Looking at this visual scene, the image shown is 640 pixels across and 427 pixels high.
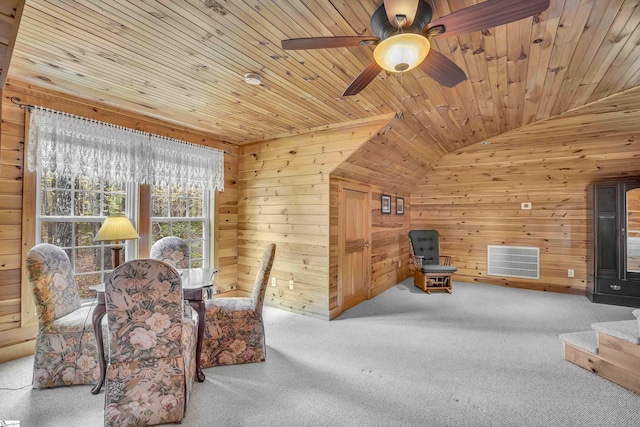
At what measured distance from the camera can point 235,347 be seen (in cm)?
266

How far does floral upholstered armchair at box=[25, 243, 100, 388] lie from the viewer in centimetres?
224

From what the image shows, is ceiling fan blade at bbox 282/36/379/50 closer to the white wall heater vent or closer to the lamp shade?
the lamp shade

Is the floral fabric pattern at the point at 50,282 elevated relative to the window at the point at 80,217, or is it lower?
lower

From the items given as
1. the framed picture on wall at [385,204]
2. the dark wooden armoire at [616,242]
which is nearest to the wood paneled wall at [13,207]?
the framed picture on wall at [385,204]

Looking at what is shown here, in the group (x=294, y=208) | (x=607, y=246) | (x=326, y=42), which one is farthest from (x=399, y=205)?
(x=326, y=42)

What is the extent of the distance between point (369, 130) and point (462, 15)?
7.03 feet

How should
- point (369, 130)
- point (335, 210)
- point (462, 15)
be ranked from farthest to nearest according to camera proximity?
1. point (335, 210)
2. point (369, 130)
3. point (462, 15)

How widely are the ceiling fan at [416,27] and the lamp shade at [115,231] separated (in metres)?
2.13

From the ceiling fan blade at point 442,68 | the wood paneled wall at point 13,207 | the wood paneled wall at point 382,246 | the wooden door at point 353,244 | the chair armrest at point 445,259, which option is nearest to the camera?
the ceiling fan blade at point 442,68

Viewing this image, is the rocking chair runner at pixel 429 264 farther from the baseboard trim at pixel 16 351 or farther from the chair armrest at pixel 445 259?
the baseboard trim at pixel 16 351

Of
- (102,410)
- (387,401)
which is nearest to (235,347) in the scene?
(102,410)

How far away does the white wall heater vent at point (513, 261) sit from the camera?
17.4 ft

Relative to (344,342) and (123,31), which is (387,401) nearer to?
(344,342)

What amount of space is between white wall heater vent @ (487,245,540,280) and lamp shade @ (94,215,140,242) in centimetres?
577
